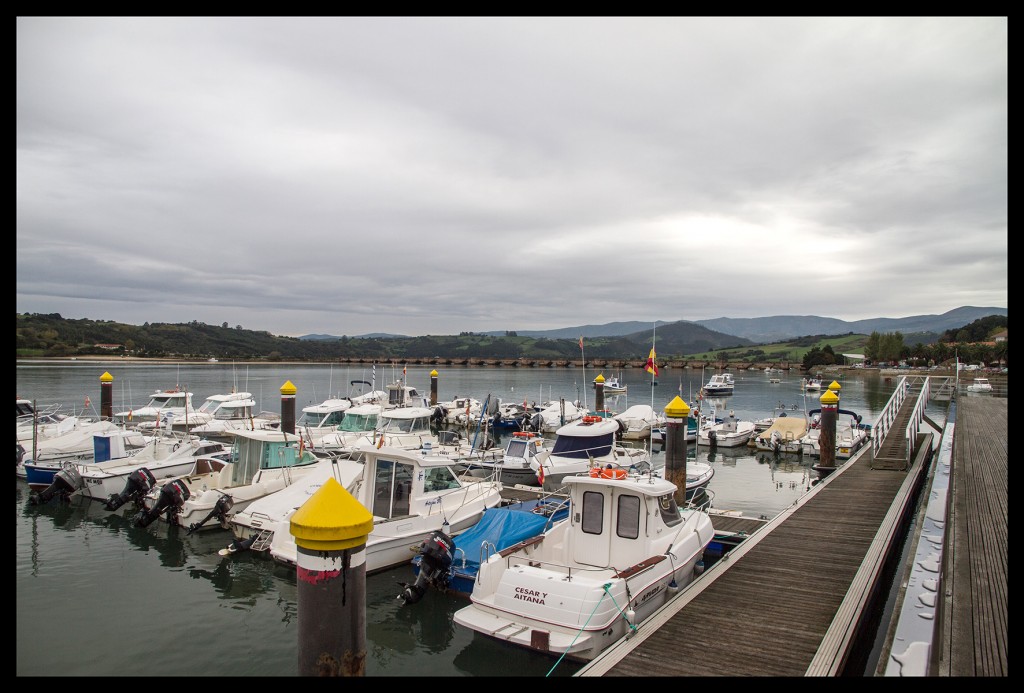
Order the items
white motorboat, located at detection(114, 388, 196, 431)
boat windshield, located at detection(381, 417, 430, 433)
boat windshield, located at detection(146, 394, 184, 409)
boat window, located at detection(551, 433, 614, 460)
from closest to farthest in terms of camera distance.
A: 1. boat window, located at detection(551, 433, 614, 460)
2. boat windshield, located at detection(381, 417, 430, 433)
3. white motorboat, located at detection(114, 388, 196, 431)
4. boat windshield, located at detection(146, 394, 184, 409)

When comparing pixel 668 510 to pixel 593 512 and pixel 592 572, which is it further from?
pixel 592 572

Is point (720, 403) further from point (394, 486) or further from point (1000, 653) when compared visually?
point (1000, 653)

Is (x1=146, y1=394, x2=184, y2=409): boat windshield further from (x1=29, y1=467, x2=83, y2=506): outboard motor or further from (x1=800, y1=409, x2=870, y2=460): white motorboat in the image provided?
(x1=800, y1=409, x2=870, y2=460): white motorboat

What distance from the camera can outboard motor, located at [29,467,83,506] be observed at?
63.4 ft

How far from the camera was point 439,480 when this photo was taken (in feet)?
51.6

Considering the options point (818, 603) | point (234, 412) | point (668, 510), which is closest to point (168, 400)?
point (234, 412)

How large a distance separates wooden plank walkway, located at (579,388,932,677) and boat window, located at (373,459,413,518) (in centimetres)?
683

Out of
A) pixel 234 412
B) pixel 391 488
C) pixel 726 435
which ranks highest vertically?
pixel 391 488

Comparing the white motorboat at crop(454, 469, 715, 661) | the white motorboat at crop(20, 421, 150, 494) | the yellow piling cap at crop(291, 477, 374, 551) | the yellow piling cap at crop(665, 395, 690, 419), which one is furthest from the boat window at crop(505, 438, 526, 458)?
the yellow piling cap at crop(291, 477, 374, 551)

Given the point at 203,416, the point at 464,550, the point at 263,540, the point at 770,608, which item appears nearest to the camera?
the point at 770,608

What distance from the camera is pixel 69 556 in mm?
15086

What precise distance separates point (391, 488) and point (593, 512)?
509cm

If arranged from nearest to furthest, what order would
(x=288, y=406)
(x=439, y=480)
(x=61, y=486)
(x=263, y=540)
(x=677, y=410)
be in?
(x=263, y=540)
(x=439, y=480)
(x=677, y=410)
(x=61, y=486)
(x=288, y=406)

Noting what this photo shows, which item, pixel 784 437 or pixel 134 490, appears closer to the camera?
pixel 134 490
